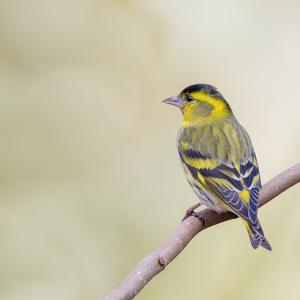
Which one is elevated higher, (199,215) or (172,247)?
(172,247)

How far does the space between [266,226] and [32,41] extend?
148cm

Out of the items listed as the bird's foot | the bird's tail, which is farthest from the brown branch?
the bird's tail

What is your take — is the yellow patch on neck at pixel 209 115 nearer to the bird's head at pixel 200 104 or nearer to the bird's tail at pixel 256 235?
the bird's head at pixel 200 104

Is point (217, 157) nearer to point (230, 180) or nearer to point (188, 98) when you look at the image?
point (230, 180)

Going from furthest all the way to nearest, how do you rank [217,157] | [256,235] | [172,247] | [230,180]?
[217,157] → [230,180] → [256,235] → [172,247]

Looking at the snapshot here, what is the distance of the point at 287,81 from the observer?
3.72 meters

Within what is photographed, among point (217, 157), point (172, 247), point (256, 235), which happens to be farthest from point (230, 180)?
point (172, 247)

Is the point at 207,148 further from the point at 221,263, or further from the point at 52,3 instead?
the point at 52,3

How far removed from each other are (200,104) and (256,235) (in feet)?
3.21

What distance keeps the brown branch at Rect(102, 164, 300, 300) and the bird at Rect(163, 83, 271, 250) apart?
9 centimetres

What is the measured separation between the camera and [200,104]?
3539 millimetres

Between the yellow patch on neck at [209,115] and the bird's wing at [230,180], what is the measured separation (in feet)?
0.95

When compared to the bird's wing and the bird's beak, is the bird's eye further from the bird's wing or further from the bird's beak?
the bird's wing

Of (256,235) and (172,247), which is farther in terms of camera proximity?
(256,235)
